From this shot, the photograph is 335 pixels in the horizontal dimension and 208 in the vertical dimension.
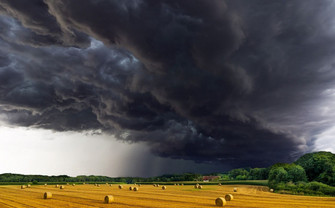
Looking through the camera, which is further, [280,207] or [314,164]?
[314,164]

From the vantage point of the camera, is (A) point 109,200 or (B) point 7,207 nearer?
(B) point 7,207

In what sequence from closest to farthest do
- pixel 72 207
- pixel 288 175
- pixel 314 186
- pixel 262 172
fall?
pixel 72 207 → pixel 314 186 → pixel 288 175 → pixel 262 172

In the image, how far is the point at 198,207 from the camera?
25891 mm

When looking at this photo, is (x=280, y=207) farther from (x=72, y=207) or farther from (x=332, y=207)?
(x=72, y=207)

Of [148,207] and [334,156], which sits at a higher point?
[334,156]

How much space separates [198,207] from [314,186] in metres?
40.8

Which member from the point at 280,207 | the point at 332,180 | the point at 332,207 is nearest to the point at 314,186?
the point at 332,180

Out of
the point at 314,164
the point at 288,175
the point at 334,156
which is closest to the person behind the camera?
the point at 288,175

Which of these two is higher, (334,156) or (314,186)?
(334,156)

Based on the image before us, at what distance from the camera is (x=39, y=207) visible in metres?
25.0

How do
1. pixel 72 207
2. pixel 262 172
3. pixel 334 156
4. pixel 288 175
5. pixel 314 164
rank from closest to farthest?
pixel 72 207 < pixel 288 175 < pixel 314 164 < pixel 334 156 < pixel 262 172

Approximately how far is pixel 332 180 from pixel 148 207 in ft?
206

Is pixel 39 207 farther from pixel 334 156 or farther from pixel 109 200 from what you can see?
pixel 334 156

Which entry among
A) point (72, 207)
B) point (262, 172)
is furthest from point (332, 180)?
point (262, 172)
